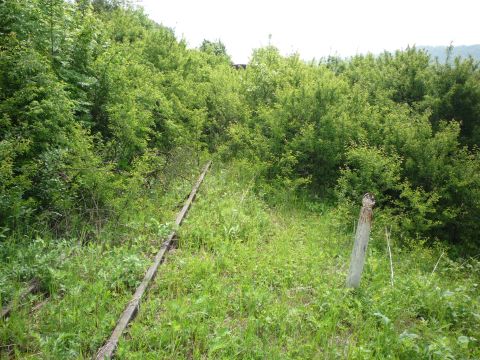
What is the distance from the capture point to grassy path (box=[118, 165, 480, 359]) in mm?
3912

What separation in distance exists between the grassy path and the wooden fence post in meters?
0.22

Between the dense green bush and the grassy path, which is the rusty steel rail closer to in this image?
the grassy path

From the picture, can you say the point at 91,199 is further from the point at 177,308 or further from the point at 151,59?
the point at 151,59

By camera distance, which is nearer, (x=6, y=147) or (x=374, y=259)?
(x=6, y=147)

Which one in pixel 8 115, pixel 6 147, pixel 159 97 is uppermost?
pixel 159 97

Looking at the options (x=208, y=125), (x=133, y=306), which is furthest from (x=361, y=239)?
(x=208, y=125)

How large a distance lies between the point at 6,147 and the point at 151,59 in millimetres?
8905

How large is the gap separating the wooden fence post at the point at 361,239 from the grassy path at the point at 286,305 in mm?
215

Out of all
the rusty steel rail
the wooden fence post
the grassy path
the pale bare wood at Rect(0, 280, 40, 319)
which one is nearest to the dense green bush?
the rusty steel rail

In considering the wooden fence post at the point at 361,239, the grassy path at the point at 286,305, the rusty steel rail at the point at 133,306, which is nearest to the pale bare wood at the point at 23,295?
the rusty steel rail at the point at 133,306

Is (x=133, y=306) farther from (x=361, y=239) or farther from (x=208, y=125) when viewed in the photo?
(x=208, y=125)

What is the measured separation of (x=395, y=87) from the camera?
1180cm

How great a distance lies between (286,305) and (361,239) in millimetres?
1252

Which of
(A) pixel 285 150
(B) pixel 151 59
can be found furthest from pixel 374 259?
(B) pixel 151 59
